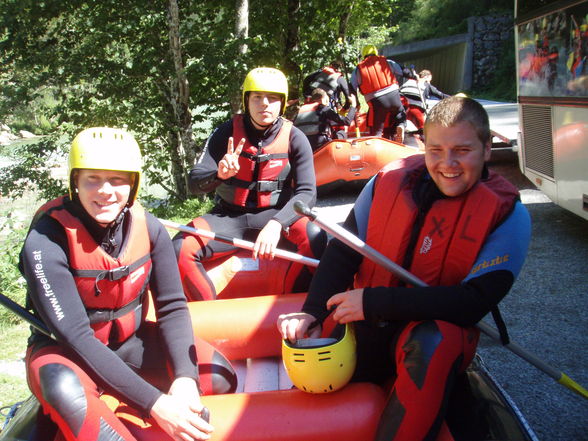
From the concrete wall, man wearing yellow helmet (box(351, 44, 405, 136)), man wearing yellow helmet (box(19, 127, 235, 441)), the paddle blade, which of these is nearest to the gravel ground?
the paddle blade

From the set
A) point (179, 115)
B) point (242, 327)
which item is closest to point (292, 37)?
point (179, 115)

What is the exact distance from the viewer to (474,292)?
1.74 metres

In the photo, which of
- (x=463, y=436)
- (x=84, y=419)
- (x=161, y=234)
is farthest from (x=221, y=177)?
(x=463, y=436)

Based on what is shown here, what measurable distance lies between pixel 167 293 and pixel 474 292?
1.17 m

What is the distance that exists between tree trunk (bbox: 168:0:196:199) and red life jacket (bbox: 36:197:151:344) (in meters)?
5.03

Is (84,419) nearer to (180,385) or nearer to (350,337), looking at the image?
(180,385)

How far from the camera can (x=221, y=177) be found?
314 cm

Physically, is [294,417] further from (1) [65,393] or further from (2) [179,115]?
(2) [179,115]

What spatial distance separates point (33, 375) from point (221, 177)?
1.59 m

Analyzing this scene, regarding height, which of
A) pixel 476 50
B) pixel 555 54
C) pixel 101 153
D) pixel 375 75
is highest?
pixel 476 50

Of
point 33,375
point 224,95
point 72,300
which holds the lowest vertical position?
point 33,375

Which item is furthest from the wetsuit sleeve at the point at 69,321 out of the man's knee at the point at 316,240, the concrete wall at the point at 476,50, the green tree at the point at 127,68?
the concrete wall at the point at 476,50

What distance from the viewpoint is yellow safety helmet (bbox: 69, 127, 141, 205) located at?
6.13 ft

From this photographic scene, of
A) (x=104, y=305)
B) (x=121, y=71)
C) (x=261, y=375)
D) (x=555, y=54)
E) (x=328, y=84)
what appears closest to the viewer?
(x=104, y=305)
